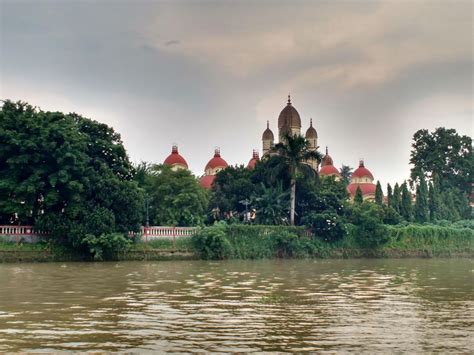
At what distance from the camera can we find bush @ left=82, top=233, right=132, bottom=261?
31.4 metres

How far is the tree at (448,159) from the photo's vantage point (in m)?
69.9

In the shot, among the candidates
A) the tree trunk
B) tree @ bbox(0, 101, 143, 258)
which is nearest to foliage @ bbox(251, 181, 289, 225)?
the tree trunk

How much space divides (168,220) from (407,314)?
102 ft

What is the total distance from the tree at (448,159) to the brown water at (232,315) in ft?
Answer: 172

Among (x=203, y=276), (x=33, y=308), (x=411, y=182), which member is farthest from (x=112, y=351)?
(x=411, y=182)

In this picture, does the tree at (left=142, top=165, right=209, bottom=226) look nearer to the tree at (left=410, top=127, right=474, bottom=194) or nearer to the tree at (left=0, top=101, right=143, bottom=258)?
the tree at (left=0, top=101, right=143, bottom=258)

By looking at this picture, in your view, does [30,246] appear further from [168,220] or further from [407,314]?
[407,314]

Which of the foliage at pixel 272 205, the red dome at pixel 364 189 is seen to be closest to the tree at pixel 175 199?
the foliage at pixel 272 205

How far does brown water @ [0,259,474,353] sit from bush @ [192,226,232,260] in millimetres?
14587

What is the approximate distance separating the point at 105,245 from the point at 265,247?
36.9 ft

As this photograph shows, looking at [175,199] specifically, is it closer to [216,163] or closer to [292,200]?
[292,200]

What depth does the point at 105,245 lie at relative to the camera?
32.0 meters

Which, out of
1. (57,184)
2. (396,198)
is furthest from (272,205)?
(396,198)

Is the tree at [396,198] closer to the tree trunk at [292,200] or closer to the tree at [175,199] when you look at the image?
the tree trunk at [292,200]
